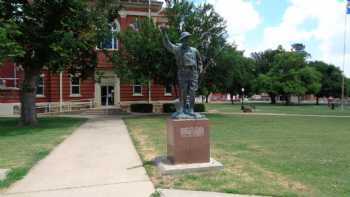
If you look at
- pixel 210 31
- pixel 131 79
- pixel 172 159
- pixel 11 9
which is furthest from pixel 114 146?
pixel 210 31

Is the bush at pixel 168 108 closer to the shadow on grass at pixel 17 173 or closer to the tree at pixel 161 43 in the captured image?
the tree at pixel 161 43

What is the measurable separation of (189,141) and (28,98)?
15896mm

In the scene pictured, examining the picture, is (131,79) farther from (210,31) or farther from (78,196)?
(78,196)

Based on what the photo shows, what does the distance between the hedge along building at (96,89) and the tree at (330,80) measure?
179 ft

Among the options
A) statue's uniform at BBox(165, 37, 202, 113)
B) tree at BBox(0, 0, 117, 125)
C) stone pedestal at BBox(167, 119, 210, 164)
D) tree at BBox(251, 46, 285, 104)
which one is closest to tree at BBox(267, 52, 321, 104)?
tree at BBox(251, 46, 285, 104)

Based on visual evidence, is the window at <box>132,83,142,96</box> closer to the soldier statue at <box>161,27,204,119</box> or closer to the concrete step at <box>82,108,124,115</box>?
the concrete step at <box>82,108,124,115</box>

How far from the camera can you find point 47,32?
2038 centimetres

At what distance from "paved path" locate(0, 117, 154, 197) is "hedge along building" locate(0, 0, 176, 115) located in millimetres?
21483

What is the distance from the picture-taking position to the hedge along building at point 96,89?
31.9 meters

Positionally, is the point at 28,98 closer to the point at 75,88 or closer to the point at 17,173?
the point at 75,88

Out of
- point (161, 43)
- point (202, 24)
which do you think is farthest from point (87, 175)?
point (202, 24)

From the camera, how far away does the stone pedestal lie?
825 cm

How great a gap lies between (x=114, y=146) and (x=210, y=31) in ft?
58.4

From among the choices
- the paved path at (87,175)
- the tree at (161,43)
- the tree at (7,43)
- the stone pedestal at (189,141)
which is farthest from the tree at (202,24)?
the stone pedestal at (189,141)
